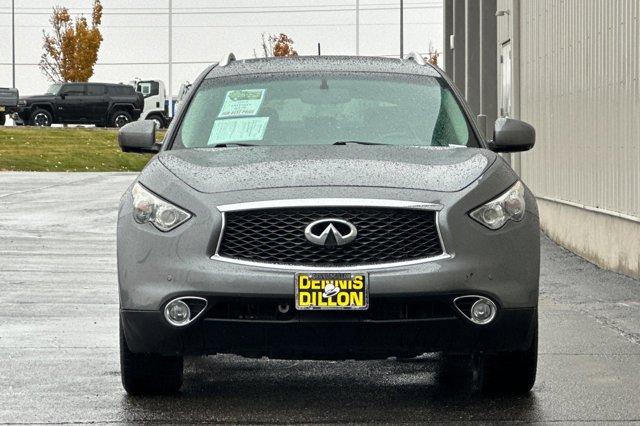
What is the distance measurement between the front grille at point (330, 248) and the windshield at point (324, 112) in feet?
3.82

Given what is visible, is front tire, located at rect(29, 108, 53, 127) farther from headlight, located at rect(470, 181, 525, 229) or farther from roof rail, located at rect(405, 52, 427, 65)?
headlight, located at rect(470, 181, 525, 229)

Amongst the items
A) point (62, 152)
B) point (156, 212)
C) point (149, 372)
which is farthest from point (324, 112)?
point (62, 152)

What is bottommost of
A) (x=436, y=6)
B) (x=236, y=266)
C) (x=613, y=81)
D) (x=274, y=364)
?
(x=274, y=364)

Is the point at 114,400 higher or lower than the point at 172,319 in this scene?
lower

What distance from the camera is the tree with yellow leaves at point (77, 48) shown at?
248ft

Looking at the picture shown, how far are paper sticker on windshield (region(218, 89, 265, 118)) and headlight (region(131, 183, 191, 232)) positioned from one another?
114cm

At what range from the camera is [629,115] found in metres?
13.4

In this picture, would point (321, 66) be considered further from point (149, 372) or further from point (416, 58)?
point (149, 372)

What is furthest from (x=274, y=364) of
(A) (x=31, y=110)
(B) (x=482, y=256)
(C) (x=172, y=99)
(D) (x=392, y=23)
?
(D) (x=392, y=23)

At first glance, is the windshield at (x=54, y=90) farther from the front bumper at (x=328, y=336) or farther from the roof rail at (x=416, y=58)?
the front bumper at (x=328, y=336)

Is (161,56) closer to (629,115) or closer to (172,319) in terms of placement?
(629,115)

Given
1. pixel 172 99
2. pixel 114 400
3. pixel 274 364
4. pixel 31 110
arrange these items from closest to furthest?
1. pixel 114 400
2. pixel 274 364
3. pixel 31 110
4. pixel 172 99

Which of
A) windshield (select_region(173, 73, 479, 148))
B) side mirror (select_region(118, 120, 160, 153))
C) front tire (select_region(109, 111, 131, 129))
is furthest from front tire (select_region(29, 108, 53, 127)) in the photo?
side mirror (select_region(118, 120, 160, 153))

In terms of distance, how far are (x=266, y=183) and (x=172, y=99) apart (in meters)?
69.0
